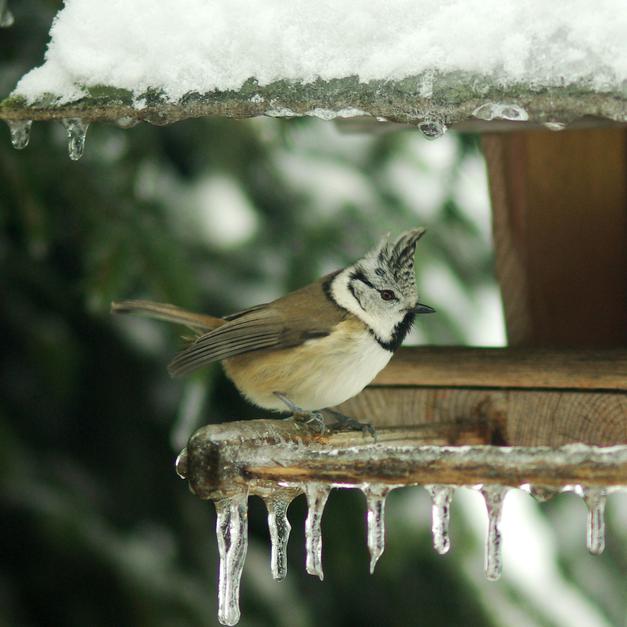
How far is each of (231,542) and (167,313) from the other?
1.20m

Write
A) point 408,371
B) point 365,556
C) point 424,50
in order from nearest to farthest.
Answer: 1. point 424,50
2. point 408,371
3. point 365,556

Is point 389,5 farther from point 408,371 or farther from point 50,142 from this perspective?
point 50,142

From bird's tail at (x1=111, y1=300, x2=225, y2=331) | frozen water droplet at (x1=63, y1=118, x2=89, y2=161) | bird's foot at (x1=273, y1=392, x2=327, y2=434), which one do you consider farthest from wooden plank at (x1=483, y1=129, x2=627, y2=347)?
frozen water droplet at (x1=63, y1=118, x2=89, y2=161)

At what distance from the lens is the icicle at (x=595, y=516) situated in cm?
170

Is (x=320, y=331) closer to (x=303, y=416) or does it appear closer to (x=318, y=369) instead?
(x=318, y=369)

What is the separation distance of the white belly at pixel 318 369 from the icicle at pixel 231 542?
0.97 m

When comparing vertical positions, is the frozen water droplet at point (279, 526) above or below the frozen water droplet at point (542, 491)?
below

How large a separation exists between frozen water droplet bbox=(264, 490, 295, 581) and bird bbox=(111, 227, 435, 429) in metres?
0.79

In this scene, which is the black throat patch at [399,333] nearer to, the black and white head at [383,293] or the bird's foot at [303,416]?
the black and white head at [383,293]

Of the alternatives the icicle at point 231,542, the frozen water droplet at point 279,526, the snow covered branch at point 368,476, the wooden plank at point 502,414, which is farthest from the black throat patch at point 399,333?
the icicle at point 231,542

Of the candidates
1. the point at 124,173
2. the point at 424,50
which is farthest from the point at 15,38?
the point at 424,50

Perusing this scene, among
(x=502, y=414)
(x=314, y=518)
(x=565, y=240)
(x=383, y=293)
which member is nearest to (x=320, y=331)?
(x=383, y=293)

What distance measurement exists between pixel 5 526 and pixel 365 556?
3.82 feet

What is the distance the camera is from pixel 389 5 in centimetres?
191
